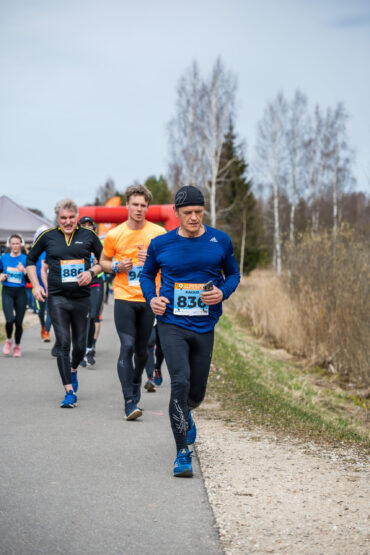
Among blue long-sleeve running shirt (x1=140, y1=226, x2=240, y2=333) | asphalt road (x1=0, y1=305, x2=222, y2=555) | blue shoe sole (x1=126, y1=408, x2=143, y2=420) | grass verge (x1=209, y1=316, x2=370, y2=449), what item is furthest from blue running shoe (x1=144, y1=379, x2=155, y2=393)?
blue long-sleeve running shirt (x1=140, y1=226, x2=240, y2=333)

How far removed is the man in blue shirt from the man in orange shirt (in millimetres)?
1630

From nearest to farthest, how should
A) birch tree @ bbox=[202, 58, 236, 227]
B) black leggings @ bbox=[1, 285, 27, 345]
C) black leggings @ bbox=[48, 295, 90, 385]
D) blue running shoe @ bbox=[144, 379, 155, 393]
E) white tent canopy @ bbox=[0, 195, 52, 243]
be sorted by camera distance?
black leggings @ bbox=[48, 295, 90, 385]
blue running shoe @ bbox=[144, 379, 155, 393]
black leggings @ bbox=[1, 285, 27, 345]
white tent canopy @ bbox=[0, 195, 52, 243]
birch tree @ bbox=[202, 58, 236, 227]

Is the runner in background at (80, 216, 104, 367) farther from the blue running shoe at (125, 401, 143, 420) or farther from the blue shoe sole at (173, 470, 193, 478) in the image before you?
the blue shoe sole at (173, 470, 193, 478)

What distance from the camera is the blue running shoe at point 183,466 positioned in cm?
520

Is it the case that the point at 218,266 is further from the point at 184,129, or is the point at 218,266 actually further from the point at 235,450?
the point at 184,129

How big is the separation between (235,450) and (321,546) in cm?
216

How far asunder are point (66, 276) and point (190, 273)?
260cm

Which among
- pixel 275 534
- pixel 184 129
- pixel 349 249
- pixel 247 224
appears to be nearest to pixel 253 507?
pixel 275 534

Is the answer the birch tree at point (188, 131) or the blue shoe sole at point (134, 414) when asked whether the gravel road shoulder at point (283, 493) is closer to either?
the blue shoe sole at point (134, 414)

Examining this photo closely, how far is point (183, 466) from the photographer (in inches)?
205

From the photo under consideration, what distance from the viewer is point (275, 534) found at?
4.05 m

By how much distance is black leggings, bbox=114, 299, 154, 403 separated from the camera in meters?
7.06

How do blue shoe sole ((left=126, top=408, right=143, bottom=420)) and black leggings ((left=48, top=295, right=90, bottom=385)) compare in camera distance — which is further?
black leggings ((left=48, top=295, right=90, bottom=385))

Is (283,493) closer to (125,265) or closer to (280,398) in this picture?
→ (125,265)
